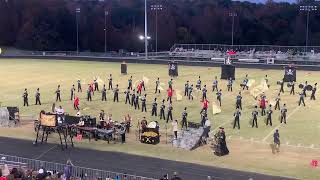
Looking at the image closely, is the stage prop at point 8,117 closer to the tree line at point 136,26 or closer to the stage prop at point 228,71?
the stage prop at point 228,71

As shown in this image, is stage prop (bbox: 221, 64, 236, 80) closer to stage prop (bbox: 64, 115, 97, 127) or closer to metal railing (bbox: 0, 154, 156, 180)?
Answer: stage prop (bbox: 64, 115, 97, 127)

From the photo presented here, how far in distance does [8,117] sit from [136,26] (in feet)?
267

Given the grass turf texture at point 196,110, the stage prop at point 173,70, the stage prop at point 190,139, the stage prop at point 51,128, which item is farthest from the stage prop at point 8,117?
the stage prop at point 173,70

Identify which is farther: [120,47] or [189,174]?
[120,47]

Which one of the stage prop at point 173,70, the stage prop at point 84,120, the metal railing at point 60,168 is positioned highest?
the stage prop at point 173,70

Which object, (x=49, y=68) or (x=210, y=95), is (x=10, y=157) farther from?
(x=49, y=68)

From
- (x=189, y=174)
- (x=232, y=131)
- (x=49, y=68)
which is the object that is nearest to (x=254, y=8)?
(x=49, y=68)

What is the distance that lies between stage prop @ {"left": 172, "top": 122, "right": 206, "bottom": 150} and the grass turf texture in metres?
0.45

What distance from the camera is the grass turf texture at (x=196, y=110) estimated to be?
23633mm

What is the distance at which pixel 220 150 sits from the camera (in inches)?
956

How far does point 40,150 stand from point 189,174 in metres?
7.98

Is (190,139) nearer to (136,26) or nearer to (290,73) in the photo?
(290,73)

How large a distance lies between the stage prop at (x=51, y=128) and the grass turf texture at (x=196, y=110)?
38.2 inches

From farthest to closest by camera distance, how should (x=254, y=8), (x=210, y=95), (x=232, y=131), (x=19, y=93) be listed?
(x=254, y=8) < (x=19, y=93) < (x=210, y=95) < (x=232, y=131)
